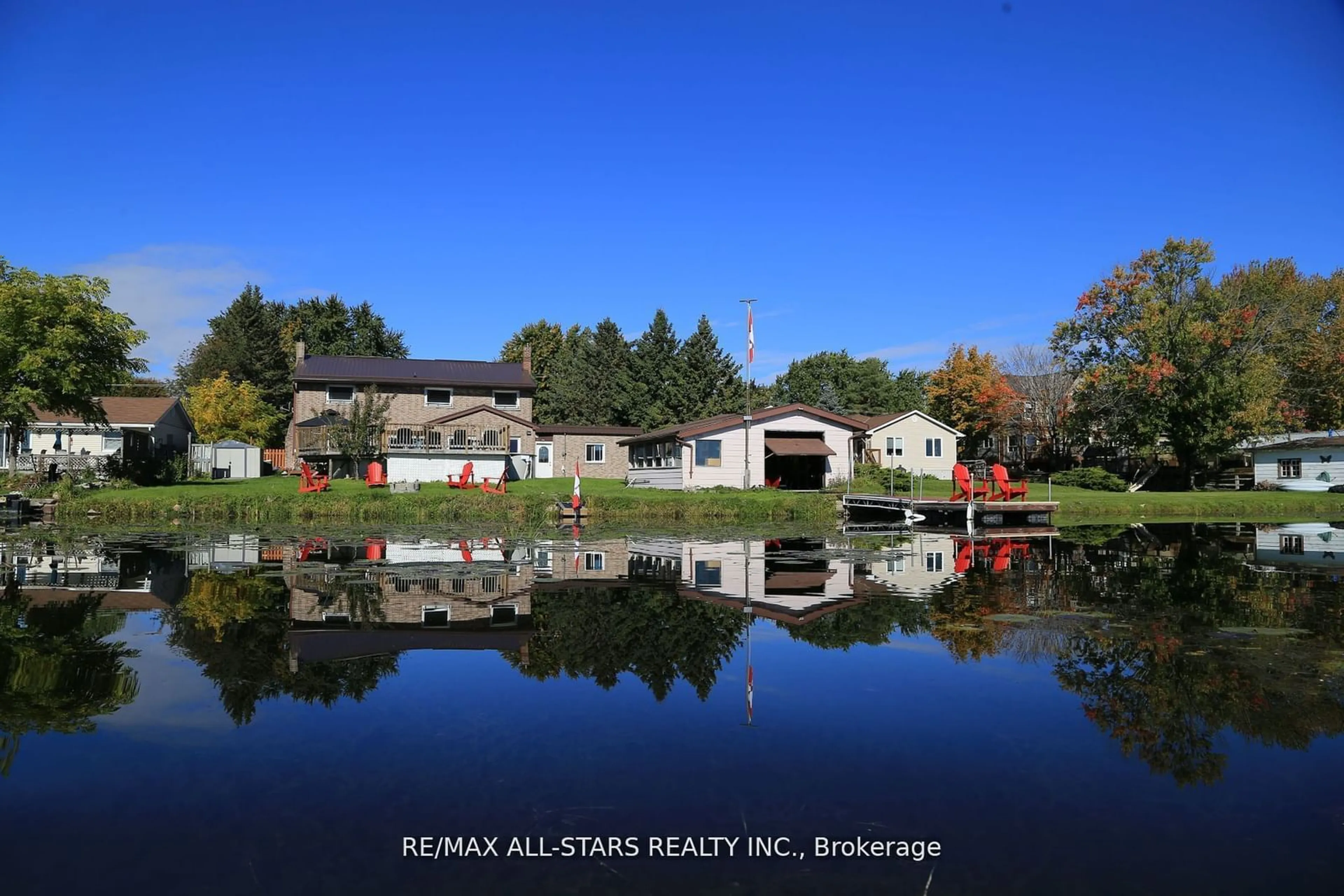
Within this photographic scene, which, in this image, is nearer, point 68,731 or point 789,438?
point 68,731

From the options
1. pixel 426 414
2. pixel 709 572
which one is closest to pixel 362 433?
pixel 426 414

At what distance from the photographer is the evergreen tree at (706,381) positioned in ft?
224

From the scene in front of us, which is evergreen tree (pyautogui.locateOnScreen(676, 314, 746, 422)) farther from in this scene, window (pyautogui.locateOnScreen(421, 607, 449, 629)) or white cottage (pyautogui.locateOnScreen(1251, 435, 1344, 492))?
window (pyautogui.locateOnScreen(421, 607, 449, 629))

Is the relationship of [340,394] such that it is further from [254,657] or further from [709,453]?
[254,657]

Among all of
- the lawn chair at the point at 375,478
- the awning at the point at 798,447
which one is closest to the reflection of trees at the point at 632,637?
the lawn chair at the point at 375,478

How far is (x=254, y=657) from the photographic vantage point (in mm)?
10336

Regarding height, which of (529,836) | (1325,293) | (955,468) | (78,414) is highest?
(1325,293)

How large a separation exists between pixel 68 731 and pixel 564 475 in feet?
153

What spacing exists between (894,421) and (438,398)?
2621 cm

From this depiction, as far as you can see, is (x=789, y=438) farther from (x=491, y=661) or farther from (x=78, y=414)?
(x=491, y=661)

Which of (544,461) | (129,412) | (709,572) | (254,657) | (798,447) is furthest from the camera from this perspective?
(544,461)

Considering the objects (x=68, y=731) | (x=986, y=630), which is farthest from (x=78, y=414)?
(x=986, y=630)

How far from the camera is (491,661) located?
33.6ft

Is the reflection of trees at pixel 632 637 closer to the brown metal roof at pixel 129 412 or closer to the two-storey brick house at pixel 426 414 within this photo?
the two-storey brick house at pixel 426 414
